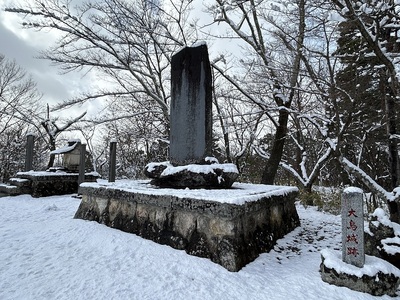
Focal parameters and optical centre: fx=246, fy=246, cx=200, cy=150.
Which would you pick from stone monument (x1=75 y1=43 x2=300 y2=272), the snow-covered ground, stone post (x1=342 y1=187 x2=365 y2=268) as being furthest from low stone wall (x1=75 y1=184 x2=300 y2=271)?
stone post (x1=342 y1=187 x2=365 y2=268)

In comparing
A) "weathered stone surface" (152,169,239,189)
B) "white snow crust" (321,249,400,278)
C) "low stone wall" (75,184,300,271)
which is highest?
"weathered stone surface" (152,169,239,189)

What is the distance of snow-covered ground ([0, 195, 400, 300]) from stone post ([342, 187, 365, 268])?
0.32m

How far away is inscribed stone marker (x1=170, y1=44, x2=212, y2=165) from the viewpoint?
431 cm

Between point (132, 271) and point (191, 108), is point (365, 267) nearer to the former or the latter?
point (132, 271)

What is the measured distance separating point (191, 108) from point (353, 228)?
2.99m

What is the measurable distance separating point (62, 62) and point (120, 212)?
834cm

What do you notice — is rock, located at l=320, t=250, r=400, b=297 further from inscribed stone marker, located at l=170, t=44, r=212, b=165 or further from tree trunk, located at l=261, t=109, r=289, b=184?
tree trunk, located at l=261, t=109, r=289, b=184

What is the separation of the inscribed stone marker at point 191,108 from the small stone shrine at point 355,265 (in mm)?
2365

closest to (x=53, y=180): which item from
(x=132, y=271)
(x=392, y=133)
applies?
(x=132, y=271)

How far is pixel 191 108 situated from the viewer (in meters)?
4.38

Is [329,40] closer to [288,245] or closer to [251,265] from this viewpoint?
[288,245]

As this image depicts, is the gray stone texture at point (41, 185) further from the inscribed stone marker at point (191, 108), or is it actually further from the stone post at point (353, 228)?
the stone post at point (353, 228)

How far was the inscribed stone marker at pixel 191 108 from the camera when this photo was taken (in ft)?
14.1

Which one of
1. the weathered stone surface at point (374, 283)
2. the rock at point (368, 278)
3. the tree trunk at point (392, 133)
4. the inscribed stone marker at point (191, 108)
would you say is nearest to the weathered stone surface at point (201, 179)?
the inscribed stone marker at point (191, 108)
